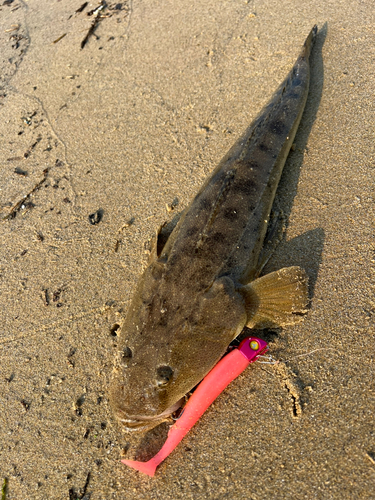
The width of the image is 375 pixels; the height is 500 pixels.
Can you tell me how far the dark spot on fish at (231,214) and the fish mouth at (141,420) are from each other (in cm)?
172

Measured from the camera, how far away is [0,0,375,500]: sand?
291 centimetres

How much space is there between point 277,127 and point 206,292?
2.20m

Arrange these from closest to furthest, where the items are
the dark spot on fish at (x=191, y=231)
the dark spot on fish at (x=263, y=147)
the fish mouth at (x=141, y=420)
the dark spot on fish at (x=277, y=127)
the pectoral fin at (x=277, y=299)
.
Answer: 1. the fish mouth at (x=141, y=420)
2. the pectoral fin at (x=277, y=299)
3. the dark spot on fish at (x=191, y=231)
4. the dark spot on fish at (x=263, y=147)
5. the dark spot on fish at (x=277, y=127)

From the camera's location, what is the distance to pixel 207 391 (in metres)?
3.02

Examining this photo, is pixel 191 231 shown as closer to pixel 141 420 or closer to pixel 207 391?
pixel 207 391

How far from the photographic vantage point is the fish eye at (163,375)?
2.85 m

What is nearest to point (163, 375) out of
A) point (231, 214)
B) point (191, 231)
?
point (191, 231)

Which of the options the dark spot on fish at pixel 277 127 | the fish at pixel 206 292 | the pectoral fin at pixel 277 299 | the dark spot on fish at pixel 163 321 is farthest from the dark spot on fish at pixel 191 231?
the dark spot on fish at pixel 277 127

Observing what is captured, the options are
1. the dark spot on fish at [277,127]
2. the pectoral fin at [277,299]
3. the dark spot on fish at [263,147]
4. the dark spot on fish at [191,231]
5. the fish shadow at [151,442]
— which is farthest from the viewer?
the dark spot on fish at [277,127]

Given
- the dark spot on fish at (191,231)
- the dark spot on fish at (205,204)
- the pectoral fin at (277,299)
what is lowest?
the pectoral fin at (277,299)

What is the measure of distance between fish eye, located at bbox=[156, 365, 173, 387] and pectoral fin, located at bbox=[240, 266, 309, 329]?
830 mm

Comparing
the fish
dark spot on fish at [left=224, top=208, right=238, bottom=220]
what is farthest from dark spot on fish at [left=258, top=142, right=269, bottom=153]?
dark spot on fish at [left=224, top=208, right=238, bottom=220]

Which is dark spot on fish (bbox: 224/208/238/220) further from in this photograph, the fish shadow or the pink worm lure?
the fish shadow

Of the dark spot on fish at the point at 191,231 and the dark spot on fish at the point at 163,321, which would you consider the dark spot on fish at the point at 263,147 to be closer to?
the dark spot on fish at the point at 191,231
